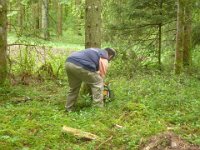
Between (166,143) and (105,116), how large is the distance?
7.69 feet

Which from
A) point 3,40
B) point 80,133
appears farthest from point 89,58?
point 3,40

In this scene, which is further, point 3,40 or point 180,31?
point 180,31

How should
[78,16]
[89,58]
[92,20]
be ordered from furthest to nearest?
[78,16], [92,20], [89,58]

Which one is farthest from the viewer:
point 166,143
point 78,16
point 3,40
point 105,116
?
point 78,16

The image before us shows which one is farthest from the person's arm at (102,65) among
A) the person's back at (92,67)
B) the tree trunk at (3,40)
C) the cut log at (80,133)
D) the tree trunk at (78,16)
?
the tree trunk at (78,16)

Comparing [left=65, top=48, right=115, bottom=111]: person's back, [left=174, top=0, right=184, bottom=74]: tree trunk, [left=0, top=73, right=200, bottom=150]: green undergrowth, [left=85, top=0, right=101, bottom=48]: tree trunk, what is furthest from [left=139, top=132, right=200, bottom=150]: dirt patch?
[left=174, top=0, right=184, bottom=74]: tree trunk

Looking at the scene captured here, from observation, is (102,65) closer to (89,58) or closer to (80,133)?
(89,58)

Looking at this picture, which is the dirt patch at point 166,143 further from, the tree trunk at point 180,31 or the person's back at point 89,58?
the tree trunk at point 180,31

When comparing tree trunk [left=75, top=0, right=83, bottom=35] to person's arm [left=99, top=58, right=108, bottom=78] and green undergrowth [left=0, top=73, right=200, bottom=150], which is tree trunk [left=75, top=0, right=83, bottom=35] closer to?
green undergrowth [left=0, top=73, right=200, bottom=150]

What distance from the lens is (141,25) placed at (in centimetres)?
1573

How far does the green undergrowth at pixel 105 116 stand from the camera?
243 inches

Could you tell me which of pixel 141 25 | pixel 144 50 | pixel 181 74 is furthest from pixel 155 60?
pixel 181 74

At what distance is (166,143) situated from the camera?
5590 millimetres

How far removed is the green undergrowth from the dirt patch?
7.3 inches
